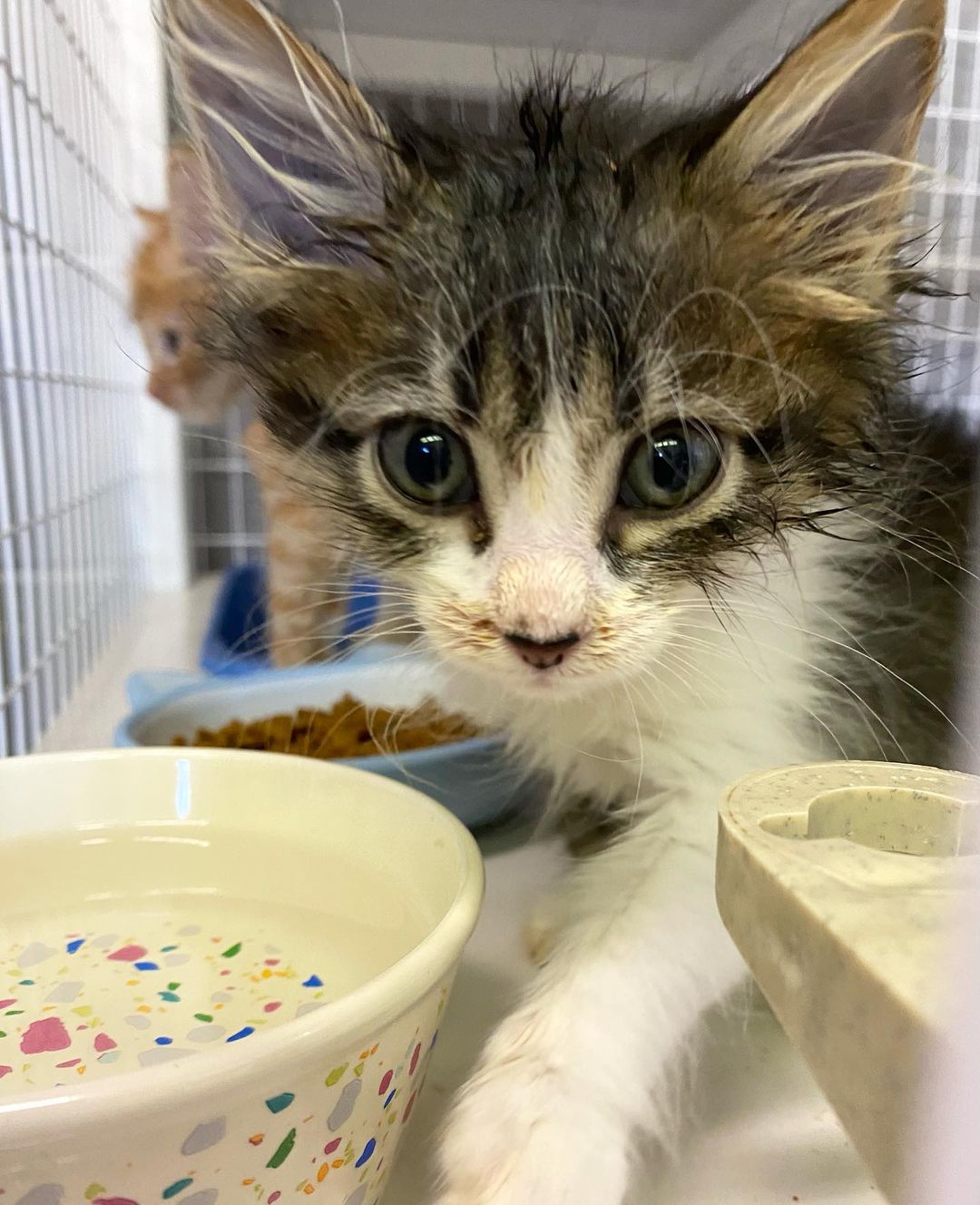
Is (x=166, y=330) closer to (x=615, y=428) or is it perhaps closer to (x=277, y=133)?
(x=277, y=133)

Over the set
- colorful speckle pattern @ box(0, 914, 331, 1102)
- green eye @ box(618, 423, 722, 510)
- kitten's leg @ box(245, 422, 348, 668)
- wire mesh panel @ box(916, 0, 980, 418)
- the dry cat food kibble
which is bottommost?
colorful speckle pattern @ box(0, 914, 331, 1102)

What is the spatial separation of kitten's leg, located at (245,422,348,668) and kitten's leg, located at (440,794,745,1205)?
1.54 feet

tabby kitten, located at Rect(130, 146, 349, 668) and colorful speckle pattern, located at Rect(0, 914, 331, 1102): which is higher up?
tabby kitten, located at Rect(130, 146, 349, 668)

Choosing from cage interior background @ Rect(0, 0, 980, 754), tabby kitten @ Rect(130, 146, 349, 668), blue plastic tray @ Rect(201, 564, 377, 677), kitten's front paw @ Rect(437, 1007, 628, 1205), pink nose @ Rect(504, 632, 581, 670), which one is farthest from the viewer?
blue plastic tray @ Rect(201, 564, 377, 677)

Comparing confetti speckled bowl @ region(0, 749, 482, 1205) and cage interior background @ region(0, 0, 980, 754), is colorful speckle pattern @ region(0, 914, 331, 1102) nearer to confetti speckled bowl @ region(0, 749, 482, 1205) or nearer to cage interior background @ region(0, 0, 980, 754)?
confetti speckled bowl @ region(0, 749, 482, 1205)

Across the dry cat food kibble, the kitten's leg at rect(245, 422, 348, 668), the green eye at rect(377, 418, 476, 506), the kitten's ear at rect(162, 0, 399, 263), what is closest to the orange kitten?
the kitten's leg at rect(245, 422, 348, 668)

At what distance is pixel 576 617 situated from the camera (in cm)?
64

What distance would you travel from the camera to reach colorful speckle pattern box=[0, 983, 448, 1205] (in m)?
0.39

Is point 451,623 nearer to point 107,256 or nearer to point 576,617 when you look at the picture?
point 576,617

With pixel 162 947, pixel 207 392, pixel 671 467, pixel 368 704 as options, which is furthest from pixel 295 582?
pixel 671 467

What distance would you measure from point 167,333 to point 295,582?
0.67 meters

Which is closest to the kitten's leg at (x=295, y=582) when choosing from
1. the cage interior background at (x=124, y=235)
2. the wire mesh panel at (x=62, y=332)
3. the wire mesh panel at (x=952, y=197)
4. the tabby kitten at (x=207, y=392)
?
the tabby kitten at (x=207, y=392)

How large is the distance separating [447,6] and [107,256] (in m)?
1.25

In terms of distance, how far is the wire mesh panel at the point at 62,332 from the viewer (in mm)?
1187
